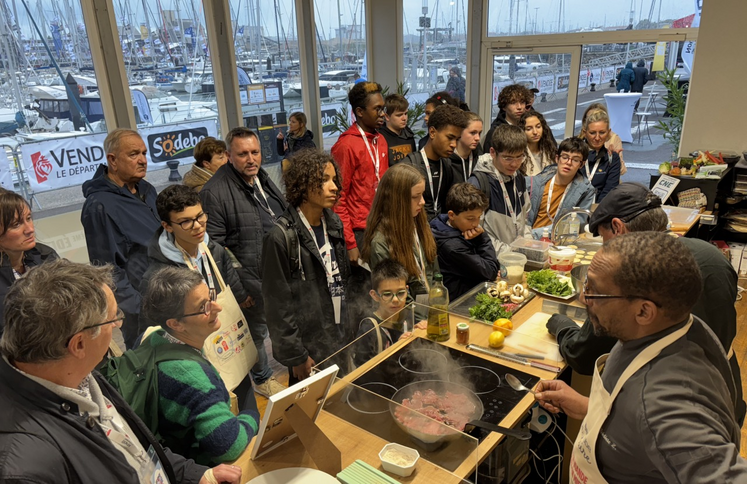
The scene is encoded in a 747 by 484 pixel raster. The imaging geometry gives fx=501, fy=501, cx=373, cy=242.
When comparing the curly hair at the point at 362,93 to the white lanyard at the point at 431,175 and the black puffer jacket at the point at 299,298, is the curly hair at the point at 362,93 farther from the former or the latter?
the black puffer jacket at the point at 299,298

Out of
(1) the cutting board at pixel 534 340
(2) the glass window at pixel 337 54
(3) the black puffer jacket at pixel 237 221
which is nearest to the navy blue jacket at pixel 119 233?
(3) the black puffer jacket at pixel 237 221

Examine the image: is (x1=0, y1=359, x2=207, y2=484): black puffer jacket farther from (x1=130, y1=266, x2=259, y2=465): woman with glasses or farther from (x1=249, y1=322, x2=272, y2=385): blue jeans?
(x1=249, y1=322, x2=272, y2=385): blue jeans

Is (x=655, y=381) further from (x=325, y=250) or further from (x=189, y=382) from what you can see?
(x=325, y=250)

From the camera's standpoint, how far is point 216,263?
277cm

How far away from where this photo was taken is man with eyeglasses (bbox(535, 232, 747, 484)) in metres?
1.14

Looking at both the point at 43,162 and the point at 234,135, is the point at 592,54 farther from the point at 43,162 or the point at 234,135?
the point at 43,162

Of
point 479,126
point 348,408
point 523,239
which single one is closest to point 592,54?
point 479,126

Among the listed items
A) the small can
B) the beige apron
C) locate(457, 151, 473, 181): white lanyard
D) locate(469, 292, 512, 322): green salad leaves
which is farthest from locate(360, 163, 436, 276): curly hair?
the beige apron

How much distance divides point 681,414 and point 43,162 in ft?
17.8

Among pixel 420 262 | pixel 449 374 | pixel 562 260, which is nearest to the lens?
pixel 449 374

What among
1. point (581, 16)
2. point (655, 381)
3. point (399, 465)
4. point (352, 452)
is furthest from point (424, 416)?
point (581, 16)

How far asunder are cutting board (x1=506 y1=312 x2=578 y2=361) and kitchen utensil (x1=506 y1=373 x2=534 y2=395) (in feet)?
0.79

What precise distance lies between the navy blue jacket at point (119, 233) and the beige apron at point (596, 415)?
240 cm

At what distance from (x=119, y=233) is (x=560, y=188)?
3078 mm
